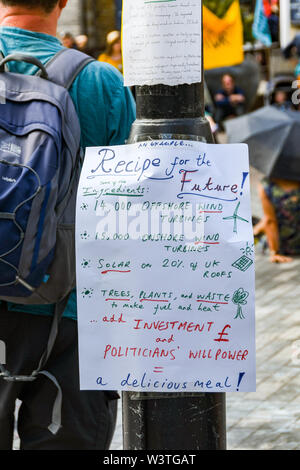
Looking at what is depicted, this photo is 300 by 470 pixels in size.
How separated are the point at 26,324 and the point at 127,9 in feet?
3.18

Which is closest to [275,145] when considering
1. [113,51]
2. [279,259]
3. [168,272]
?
[279,259]

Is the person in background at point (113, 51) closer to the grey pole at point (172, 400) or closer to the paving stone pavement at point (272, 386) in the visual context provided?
the paving stone pavement at point (272, 386)

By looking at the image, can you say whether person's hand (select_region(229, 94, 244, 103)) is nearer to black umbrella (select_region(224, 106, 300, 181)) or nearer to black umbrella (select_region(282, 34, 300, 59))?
black umbrella (select_region(282, 34, 300, 59))

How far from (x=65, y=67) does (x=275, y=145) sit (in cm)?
610

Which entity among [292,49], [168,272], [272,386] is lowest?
[272,386]

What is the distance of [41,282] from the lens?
282cm

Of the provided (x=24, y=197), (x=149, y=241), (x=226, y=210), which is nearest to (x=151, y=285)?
(x=149, y=241)

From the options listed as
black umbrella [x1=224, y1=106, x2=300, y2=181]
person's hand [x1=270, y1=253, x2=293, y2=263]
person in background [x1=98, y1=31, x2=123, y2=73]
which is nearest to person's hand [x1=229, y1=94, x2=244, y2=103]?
person in background [x1=98, y1=31, x2=123, y2=73]

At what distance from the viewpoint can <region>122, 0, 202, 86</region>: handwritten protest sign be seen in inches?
102

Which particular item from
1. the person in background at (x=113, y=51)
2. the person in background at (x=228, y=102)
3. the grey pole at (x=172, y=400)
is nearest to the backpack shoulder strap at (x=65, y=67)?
the grey pole at (x=172, y=400)

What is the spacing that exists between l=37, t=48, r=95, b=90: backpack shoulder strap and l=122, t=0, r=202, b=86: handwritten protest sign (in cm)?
31

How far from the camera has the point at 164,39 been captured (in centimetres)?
260

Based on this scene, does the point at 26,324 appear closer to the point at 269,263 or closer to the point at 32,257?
the point at 32,257

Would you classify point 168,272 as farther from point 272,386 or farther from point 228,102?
point 228,102
